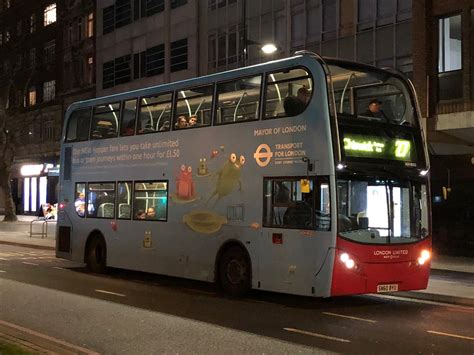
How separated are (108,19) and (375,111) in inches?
1399

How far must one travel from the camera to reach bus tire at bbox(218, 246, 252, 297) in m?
11.7

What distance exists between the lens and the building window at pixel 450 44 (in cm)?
2053

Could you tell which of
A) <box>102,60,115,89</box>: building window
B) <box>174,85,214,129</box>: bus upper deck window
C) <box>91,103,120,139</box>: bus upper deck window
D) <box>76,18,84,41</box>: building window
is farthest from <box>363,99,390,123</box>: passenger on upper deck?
<box>76,18,84,41</box>: building window

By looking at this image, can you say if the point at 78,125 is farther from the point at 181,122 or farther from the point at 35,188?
the point at 35,188

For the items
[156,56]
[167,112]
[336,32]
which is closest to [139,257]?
[167,112]

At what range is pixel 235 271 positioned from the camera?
39.3 feet

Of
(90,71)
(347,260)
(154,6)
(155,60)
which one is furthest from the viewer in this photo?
(90,71)

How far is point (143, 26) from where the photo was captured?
39.8 metres

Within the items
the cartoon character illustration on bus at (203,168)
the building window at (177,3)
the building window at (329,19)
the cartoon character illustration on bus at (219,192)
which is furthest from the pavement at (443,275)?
the building window at (177,3)

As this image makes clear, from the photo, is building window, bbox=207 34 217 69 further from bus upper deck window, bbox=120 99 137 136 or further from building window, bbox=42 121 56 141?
bus upper deck window, bbox=120 99 137 136

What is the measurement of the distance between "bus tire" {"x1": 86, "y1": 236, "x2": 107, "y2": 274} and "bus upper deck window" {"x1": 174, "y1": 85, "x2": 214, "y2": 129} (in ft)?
13.5

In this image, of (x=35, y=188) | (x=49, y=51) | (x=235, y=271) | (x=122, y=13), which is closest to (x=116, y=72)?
(x=122, y=13)

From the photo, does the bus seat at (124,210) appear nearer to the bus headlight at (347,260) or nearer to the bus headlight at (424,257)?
the bus headlight at (347,260)

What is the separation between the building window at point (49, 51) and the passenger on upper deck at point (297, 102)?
1681 inches
